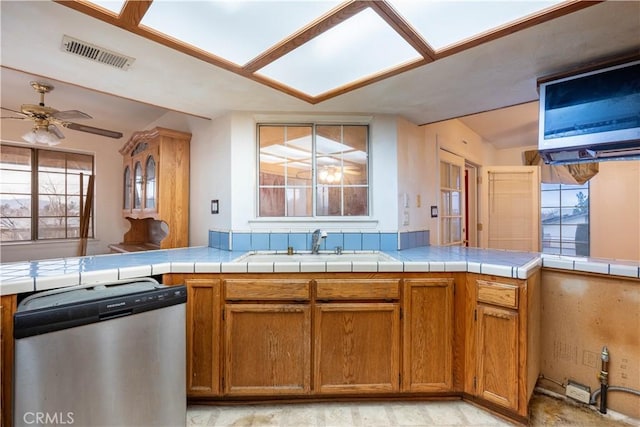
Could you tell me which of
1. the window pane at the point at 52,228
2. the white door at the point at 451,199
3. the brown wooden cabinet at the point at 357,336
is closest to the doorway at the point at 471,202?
the white door at the point at 451,199

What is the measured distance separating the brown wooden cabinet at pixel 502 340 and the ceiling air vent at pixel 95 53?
2259 mm

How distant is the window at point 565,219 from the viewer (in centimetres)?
369

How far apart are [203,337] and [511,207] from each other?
147 inches

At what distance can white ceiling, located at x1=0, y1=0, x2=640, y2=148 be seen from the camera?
1.23 m

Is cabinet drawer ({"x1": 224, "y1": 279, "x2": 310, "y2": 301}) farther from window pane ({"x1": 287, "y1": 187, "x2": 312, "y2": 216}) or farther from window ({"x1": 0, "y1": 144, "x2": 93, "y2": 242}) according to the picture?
window ({"x1": 0, "y1": 144, "x2": 93, "y2": 242})

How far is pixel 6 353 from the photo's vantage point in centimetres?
120

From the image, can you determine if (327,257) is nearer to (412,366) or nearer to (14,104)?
(412,366)

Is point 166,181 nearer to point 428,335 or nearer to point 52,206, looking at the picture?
point 52,206

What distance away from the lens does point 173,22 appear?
48.3 inches

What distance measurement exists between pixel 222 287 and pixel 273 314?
337 millimetres

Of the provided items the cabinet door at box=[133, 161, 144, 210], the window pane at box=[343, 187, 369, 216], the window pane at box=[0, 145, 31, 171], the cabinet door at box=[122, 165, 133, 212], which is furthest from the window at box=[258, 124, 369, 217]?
the window pane at box=[0, 145, 31, 171]

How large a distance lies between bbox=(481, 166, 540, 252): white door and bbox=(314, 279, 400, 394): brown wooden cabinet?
2.62m

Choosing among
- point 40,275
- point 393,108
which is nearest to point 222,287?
point 40,275

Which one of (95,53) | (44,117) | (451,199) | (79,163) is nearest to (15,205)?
(79,163)
